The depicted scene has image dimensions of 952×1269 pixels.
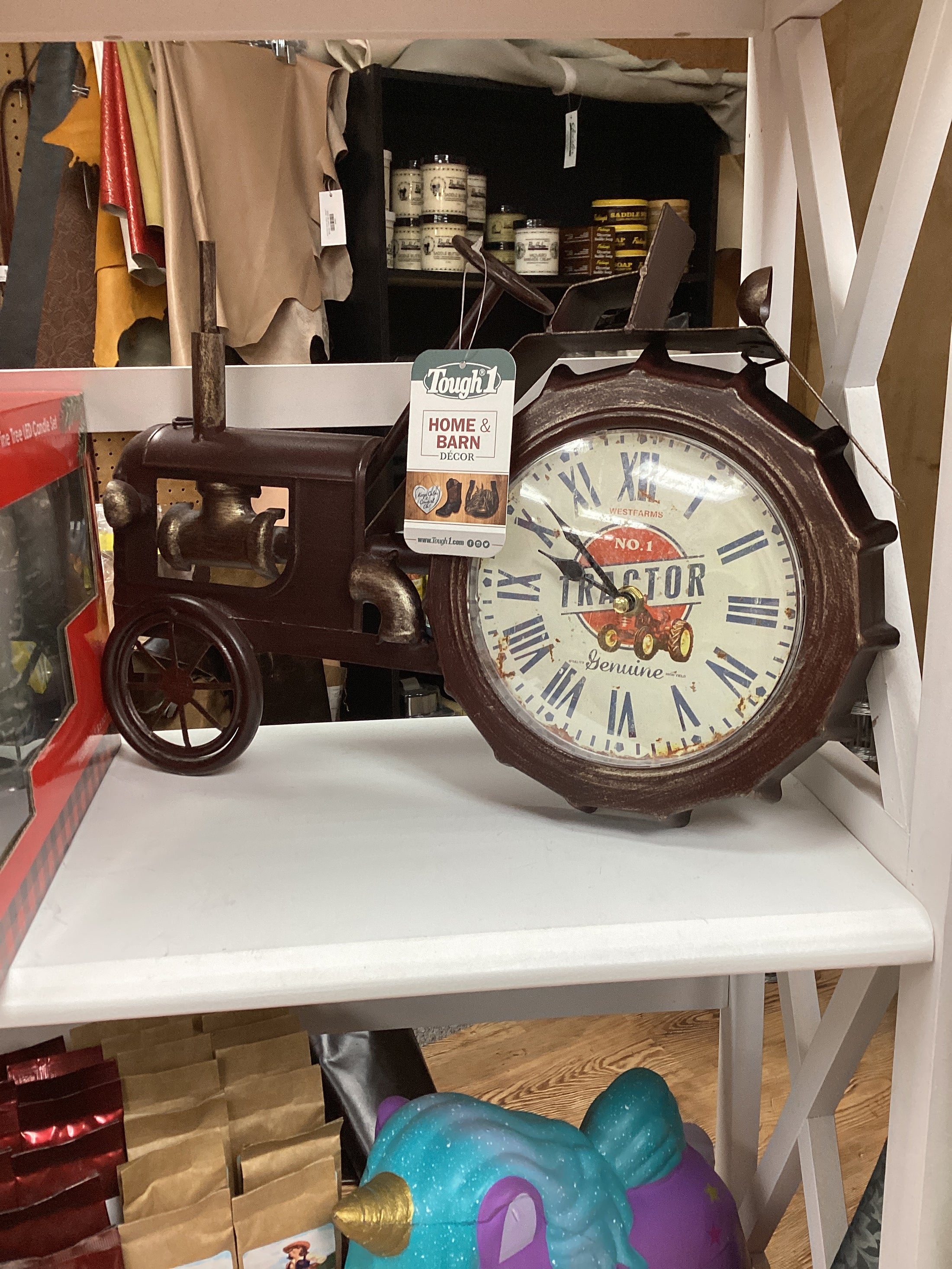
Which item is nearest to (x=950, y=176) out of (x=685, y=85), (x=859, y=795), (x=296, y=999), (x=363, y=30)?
(x=685, y=85)

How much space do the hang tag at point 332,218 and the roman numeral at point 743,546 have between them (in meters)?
1.53

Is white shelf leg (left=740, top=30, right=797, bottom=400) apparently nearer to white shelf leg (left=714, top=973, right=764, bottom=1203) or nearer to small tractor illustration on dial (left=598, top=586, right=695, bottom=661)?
small tractor illustration on dial (left=598, top=586, right=695, bottom=661)

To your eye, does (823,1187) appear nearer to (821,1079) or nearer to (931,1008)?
(821,1079)

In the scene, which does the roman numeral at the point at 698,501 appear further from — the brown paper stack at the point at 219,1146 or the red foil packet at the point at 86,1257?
the red foil packet at the point at 86,1257

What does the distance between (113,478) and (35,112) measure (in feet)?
4.86

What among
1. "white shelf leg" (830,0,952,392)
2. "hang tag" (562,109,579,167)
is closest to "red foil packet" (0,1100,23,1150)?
"white shelf leg" (830,0,952,392)

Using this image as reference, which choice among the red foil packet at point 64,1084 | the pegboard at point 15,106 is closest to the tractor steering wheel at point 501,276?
the red foil packet at point 64,1084

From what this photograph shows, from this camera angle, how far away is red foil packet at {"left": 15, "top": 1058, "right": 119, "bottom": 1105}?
74cm

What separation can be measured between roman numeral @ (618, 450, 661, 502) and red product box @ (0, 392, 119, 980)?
15.0 inches

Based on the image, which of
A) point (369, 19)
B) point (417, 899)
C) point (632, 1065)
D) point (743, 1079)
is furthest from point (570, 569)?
point (632, 1065)

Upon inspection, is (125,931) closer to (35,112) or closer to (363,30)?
(363,30)

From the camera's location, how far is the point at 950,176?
173cm

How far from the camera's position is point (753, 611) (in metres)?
0.65

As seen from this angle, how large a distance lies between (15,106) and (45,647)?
67.4 inches
